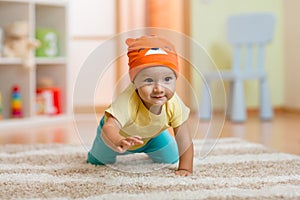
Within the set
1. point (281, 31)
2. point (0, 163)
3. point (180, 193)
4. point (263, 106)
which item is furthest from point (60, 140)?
point (281, 31)

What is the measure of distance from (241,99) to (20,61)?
3.34 feet

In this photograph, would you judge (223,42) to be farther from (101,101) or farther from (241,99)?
(101,101)

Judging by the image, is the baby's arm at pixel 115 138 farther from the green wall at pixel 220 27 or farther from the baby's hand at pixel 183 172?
the green wall at pixel 220 27

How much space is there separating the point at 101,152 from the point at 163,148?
5.5 inches

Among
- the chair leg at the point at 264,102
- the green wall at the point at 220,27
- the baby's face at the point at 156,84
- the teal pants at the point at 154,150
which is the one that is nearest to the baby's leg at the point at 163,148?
the teal pants at the point at 154,150

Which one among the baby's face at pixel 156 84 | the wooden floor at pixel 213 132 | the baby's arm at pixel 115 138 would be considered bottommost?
the wooden floor at pixel 213 132

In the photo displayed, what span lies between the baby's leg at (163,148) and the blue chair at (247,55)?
4.01ft

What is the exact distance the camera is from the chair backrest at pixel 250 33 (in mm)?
2576

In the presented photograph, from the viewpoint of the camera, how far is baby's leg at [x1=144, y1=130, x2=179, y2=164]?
1160 mm

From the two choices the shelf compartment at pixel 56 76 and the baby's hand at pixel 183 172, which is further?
the shelf compartment at pixel 56 76

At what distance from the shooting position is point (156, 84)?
3.24 ft

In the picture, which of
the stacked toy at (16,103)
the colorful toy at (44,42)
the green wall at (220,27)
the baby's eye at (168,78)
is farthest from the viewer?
the green wall at (220,27)

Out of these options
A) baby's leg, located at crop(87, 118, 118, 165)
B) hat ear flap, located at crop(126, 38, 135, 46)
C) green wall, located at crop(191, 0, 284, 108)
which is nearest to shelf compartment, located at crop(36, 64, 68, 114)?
green wall, located at crop(191, 0, 284, 108)

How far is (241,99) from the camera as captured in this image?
2.41 metres
